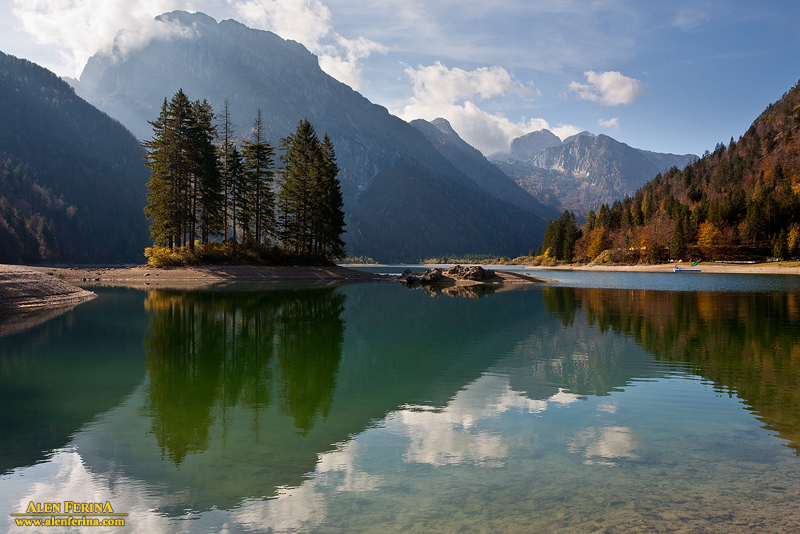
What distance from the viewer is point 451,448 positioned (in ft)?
22.8

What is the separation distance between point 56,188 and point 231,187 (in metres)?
139

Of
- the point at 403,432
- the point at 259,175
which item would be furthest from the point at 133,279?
the point at 403,432

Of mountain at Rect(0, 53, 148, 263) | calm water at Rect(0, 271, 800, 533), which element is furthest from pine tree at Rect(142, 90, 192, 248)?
mountain at Rect(0, 53, 148, 263)

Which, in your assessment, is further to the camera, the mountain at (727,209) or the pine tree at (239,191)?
the mountain at (727,209)

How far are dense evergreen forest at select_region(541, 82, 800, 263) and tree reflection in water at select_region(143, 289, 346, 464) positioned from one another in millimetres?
122714

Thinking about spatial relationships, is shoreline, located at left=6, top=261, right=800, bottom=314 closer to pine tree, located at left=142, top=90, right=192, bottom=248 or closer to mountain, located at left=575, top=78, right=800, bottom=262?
pine tree, located at left=142, top=90, right=192, bottom=248

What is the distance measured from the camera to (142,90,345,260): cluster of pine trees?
51000 millimetres

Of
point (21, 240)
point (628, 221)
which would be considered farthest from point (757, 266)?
point (21, 240)

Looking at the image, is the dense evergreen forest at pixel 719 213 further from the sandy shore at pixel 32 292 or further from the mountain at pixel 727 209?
the sandy shore at pixel 32 292

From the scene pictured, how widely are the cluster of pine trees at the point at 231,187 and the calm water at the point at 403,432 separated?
38.1m

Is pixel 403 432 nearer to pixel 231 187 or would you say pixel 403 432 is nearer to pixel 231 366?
pixel 231 366

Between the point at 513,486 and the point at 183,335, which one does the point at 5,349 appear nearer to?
the point at 183,335

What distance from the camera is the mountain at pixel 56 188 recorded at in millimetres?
113125

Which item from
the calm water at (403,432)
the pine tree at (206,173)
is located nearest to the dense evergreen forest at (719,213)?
the pine tree at (206,173)
